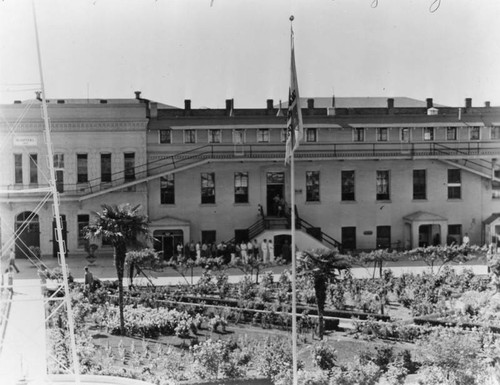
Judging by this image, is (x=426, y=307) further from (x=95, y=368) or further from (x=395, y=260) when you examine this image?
(x=95, y=368)

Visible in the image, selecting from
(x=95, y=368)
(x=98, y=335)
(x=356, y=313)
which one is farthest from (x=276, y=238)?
(x=95, y=368)

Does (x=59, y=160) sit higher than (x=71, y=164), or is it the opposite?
(x=59, y=160)

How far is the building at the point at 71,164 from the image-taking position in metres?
27.0

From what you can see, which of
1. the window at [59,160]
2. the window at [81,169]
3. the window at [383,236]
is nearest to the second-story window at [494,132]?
the window at [383,236]

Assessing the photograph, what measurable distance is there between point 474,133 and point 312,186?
9.05 metres

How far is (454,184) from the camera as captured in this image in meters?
33.1

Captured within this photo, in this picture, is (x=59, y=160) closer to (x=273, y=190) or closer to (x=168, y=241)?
(x=168, y=241)

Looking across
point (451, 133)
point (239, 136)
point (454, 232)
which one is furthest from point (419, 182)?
point (239, 136)

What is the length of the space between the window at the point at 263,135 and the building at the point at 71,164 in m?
5.60

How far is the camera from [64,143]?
93.2 ft

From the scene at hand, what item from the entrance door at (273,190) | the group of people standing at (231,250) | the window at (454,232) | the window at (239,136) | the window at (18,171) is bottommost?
the group of people standing at (231,250)

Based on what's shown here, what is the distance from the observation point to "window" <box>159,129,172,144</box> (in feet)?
105

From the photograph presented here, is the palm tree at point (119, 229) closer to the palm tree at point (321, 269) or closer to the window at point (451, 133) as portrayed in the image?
the palm tree at point (321, 269)

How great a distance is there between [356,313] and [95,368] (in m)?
8.91
